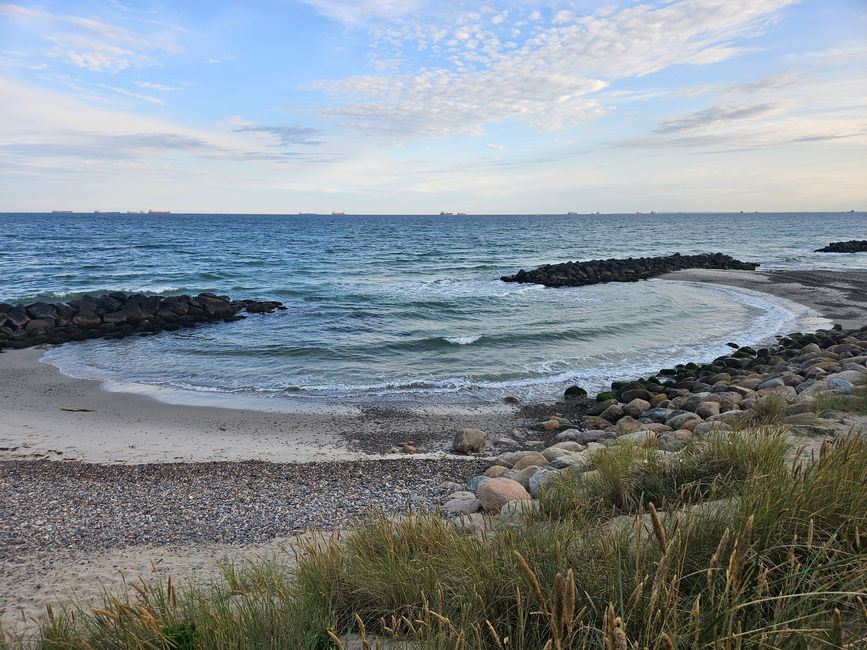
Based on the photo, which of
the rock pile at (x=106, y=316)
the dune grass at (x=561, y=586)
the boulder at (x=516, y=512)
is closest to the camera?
the dune grass at (x=561, y=586)

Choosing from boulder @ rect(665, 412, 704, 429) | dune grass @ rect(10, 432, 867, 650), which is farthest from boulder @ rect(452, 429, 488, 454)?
dune grass @ rect(10, 432, 867, 650)

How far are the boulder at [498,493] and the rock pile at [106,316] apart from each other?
56.8ft

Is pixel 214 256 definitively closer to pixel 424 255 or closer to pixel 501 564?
pixel 424 255

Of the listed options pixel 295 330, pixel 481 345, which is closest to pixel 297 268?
pixel 295 330

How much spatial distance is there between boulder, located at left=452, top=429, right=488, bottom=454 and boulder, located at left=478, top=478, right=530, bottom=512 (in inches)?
113

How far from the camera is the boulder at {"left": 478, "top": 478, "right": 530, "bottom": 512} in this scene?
5570 millimetres

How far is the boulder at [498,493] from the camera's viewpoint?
18.3 feet

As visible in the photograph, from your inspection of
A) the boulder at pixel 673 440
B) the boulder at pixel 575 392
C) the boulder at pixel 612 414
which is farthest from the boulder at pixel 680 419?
the boulder at pixel 575 392

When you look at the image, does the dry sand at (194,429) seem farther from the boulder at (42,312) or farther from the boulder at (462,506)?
the boulder at (42,312)

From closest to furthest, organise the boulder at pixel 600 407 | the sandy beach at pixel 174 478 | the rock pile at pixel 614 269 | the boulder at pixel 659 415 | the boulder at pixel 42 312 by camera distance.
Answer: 1. the sandy beach at pixel 174 478
2. the boulder at pixel 659 415
3. the boulder at pixel 600 407
4. the boulder at pixel 42 312
5. the rock pile at pixel 614 269

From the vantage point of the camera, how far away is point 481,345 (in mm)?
16219

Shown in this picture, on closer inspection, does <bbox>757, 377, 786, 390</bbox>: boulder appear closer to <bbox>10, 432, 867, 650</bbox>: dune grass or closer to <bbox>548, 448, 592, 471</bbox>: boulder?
<bbox>548, 448, 592, 471</bbox>: boulder

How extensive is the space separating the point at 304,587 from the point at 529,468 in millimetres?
4146

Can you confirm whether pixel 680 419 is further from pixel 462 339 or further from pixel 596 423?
pixel 462 339
